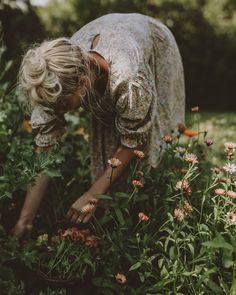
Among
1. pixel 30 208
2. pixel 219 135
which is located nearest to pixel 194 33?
pixel 219 135

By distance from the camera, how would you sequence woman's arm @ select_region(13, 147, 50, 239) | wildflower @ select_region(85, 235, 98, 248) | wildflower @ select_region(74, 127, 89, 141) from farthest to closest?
wildflower @ select_region(74, 127, 89, 141) < woman's arm @ select_region(13, 147, 50, 239) < wildflower @ select_region(85, 235, 98, 248)

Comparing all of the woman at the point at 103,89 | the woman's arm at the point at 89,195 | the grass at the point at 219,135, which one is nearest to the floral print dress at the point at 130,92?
the woman at the point at 103,89

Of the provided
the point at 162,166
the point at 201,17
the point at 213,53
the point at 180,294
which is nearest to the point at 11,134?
the point at 162,166

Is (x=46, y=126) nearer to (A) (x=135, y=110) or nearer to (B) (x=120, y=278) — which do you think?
(A) (x=135, y=110)

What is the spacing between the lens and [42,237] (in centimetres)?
206

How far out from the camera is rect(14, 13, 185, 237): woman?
1.89 metres

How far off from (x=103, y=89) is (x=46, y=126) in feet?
1.10

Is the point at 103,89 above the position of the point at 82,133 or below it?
above

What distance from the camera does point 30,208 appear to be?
2.26m

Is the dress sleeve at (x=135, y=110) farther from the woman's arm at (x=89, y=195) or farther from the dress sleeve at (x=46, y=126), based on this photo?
the dress sleeve at (x=46, y=126)

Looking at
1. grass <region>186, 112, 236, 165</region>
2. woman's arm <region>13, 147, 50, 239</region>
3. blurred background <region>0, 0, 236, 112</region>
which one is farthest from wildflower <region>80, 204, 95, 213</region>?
blurred background <region>0, 0, 236, 112</region>

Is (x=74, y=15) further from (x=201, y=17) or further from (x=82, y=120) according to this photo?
(x=82, y=120)

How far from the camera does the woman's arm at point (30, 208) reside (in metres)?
2.20

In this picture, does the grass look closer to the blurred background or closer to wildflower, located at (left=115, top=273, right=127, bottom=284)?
wildflower, located at (left=115, top=273, right=127, bottom=284)
